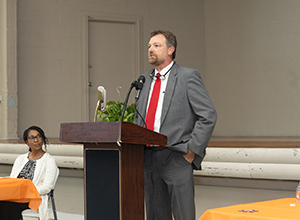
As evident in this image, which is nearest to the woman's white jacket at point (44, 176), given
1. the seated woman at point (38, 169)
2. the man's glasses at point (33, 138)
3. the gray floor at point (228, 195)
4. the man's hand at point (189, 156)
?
the seated woman at point (38, 169)

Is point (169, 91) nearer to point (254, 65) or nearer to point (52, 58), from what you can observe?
point (52, 58)

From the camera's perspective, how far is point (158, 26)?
7.44 meters

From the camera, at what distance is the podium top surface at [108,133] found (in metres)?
1.68

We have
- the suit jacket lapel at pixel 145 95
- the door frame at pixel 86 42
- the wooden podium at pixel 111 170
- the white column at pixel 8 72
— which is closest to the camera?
the wooden podium at pixel 111 170

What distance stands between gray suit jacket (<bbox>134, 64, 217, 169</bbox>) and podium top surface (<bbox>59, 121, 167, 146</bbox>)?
0.77 ft

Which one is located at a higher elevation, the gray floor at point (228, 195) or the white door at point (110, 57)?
the white door at point (110, 57)

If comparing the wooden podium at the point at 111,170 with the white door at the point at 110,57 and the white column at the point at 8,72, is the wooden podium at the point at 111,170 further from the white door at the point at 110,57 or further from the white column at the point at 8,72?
the white door at the point at 110,57

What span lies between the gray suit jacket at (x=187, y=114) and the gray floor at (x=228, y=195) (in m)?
1.36

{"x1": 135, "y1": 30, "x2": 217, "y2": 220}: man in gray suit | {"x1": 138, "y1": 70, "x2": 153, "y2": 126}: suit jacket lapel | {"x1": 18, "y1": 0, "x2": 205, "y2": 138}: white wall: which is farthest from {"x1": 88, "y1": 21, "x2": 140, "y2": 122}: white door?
{"x1": 135, "y1": 30, "x2": 217, "y2": 220}: man in gray suit

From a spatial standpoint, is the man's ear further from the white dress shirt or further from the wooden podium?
the wooden podium

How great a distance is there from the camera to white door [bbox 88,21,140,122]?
7.05m

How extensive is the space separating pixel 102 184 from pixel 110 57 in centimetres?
547

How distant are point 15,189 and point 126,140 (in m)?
1.48

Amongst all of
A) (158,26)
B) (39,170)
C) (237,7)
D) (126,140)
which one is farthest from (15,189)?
(237,7)
